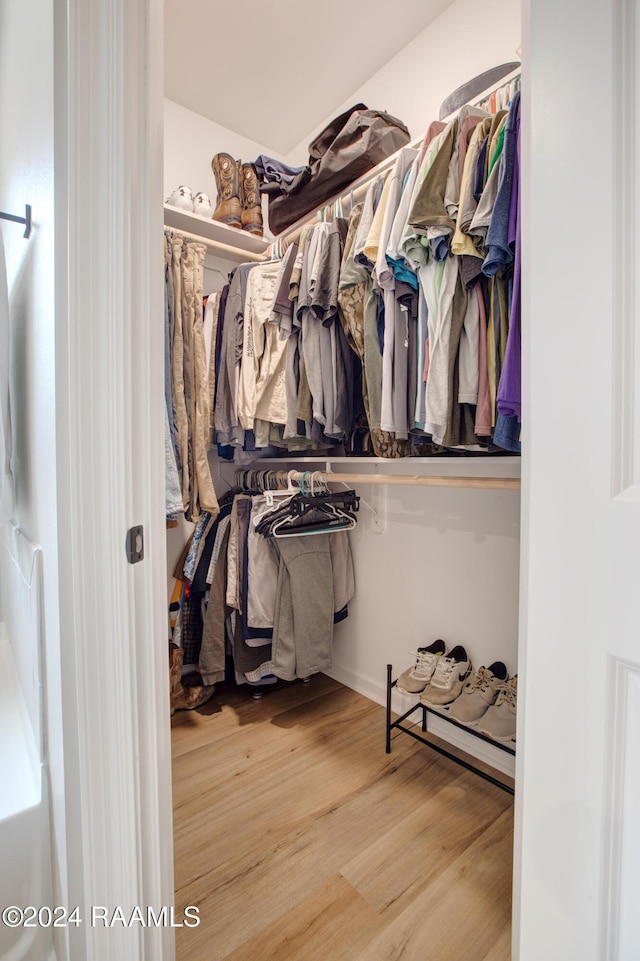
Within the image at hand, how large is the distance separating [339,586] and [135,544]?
154 centimetres

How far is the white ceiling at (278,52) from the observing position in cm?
163

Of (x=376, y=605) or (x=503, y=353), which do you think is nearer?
(x=503, y=353)

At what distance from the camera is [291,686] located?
7.06 ft

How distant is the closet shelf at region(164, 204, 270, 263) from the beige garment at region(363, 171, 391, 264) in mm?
966

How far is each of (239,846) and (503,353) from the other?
158 cm

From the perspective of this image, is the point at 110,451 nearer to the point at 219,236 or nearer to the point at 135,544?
the point at 135,544

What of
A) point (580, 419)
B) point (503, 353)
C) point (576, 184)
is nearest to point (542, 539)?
point (580, 419)

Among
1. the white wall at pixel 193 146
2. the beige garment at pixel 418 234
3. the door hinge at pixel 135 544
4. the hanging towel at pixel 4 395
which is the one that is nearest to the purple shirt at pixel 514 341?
the beige garment at pixel 418 234

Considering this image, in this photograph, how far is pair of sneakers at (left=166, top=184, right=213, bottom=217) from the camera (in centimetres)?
189

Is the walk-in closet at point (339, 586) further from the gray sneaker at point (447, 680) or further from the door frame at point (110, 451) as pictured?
the door frame at point (110, 451)

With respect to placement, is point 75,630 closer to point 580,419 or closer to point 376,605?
point 580,419

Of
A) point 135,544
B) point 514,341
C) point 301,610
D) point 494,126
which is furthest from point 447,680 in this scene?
point 494,126

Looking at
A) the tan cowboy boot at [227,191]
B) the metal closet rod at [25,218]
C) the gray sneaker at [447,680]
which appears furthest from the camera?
the tan cowboy boot at [227,191]

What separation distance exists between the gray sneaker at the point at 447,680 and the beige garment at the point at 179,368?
1159 millimetres
